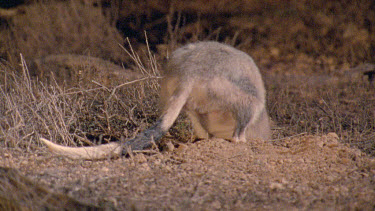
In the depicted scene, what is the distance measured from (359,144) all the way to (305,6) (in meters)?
5.75

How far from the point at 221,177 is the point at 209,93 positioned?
881mm

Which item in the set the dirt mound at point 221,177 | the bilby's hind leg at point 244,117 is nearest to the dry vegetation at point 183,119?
the dirt mound at point 221,177

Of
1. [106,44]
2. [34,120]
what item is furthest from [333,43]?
[34,120]

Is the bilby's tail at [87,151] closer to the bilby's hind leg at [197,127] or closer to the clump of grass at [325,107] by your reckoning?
the bilby's hind leg at [197,127]

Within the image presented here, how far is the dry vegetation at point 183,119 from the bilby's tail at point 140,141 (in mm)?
89

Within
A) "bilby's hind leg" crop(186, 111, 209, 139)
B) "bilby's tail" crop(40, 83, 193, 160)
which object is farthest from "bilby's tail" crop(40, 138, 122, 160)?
"bilby's hind leg" crop(186, 111, 209, 139)

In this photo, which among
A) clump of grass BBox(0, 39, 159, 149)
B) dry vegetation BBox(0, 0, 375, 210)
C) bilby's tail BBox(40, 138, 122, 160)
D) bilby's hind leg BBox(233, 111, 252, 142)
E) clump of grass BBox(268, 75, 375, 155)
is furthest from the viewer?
clump of grass BBox(268, 75, 375, 155)

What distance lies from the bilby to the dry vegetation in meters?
0.20

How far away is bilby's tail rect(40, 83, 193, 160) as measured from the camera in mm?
3557

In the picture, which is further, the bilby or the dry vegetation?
the bilby

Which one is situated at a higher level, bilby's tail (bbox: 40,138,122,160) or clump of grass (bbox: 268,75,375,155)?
bilby's tail (bbox: 40,138,122,160)

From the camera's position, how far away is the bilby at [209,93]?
394 centimetres

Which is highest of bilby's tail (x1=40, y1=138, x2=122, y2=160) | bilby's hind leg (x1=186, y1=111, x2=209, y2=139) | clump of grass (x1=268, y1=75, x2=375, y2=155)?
bilby's tail (x1=40, y1=138, x2=122, y2=160)

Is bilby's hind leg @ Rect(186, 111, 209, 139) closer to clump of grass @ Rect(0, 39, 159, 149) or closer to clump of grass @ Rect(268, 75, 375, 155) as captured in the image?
clump of grass @ Rect(0, 39, 159, 149)
